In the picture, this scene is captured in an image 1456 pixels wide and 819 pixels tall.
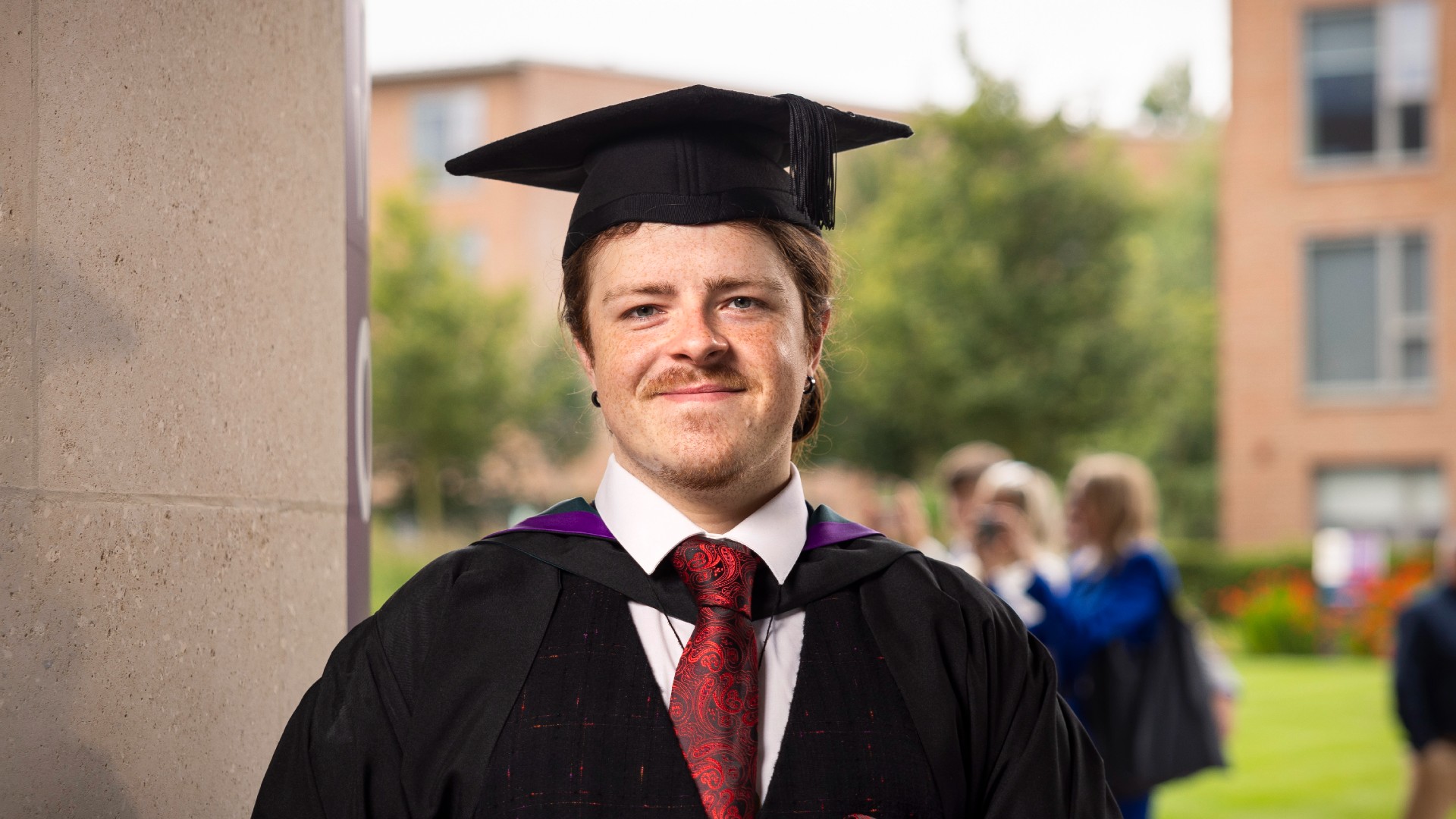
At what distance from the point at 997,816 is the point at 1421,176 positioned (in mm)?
20954

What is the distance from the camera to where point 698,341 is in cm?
181

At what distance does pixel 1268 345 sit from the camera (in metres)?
20.7

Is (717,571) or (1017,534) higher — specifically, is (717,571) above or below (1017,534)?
above

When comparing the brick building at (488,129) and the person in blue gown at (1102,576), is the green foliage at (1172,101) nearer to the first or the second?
the brick building at (488,129)

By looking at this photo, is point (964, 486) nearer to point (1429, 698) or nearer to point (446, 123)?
point (1429, 698)

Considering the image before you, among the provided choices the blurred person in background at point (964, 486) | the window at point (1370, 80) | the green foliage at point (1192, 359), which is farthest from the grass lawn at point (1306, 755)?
the green foliage at point (1192, 359)

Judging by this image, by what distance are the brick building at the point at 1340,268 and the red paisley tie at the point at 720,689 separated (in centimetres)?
2014

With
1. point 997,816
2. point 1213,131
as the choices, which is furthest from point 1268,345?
point 1213,131

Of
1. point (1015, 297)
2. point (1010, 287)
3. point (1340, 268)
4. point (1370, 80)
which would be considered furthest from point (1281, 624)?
point (1370, 80)

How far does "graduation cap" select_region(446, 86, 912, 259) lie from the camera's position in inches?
76.5

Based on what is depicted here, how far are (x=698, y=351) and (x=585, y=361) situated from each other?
0.31 meters

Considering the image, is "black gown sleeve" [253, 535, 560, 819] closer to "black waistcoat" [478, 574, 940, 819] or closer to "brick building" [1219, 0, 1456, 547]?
"black waistcoat" [478, 574, 940, 819]

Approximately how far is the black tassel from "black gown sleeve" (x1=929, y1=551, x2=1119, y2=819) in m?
0.58

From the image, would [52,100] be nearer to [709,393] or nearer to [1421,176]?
[709,393]
